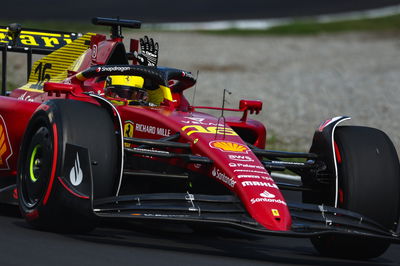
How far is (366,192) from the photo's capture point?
681cm

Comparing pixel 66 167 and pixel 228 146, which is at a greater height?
pixel 228 146

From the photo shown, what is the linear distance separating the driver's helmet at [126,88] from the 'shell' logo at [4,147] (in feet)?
3.22

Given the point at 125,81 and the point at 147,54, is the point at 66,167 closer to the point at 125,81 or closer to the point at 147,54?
the point at 125,81

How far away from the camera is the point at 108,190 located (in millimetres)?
6496

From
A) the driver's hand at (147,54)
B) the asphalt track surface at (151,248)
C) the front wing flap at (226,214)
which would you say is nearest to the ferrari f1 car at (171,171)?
the front wing flap at (226,214)

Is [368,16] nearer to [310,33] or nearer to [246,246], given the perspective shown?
[310,33]

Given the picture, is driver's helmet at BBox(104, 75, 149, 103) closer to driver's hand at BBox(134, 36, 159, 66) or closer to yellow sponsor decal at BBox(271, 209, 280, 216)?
driver's hand at BBox(134, 36, 159, 66)

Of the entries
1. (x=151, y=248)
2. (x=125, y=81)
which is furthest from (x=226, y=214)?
(x=125, y=81)

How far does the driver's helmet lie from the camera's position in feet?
26.2

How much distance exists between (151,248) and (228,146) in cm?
107

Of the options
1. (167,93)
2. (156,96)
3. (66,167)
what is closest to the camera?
(66,167)

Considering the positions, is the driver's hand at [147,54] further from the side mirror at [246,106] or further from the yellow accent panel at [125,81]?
the side mirror at [246,106]

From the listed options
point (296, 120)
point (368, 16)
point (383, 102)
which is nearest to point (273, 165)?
point (296, 120)

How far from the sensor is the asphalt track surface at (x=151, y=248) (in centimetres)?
558
